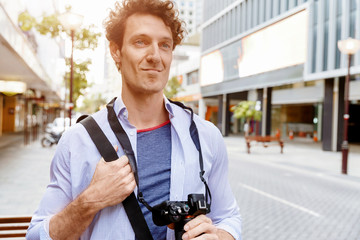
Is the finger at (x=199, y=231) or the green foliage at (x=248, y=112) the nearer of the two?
the finger at (x=199, y=231)

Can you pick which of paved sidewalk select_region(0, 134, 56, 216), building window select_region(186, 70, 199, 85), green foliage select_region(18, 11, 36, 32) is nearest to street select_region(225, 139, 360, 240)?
paved sidewalk select_region(0, 134, 56, 216)

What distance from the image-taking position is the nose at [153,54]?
4.89 feet

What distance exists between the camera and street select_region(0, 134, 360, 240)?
5.70 m

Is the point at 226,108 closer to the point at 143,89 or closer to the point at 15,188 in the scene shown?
the point at 15,188

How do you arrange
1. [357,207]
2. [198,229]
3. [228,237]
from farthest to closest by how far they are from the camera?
[357,207] → [228,237] → [198,229]

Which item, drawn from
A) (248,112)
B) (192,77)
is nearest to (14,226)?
(248,112)

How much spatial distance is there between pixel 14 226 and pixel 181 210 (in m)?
2.42

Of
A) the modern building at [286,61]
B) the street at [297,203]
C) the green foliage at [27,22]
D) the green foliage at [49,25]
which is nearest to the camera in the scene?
the street at [297,203]

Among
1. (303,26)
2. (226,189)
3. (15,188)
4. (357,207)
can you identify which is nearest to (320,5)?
(303,26)

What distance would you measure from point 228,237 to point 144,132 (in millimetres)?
586

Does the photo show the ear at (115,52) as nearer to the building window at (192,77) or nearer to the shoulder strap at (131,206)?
the shoulder strap at (131,206)

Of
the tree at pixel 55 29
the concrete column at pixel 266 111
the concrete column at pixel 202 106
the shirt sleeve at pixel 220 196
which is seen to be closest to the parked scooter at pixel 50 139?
the tree at pixel 55 29

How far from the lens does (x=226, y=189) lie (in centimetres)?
162

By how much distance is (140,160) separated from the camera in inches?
57.4
